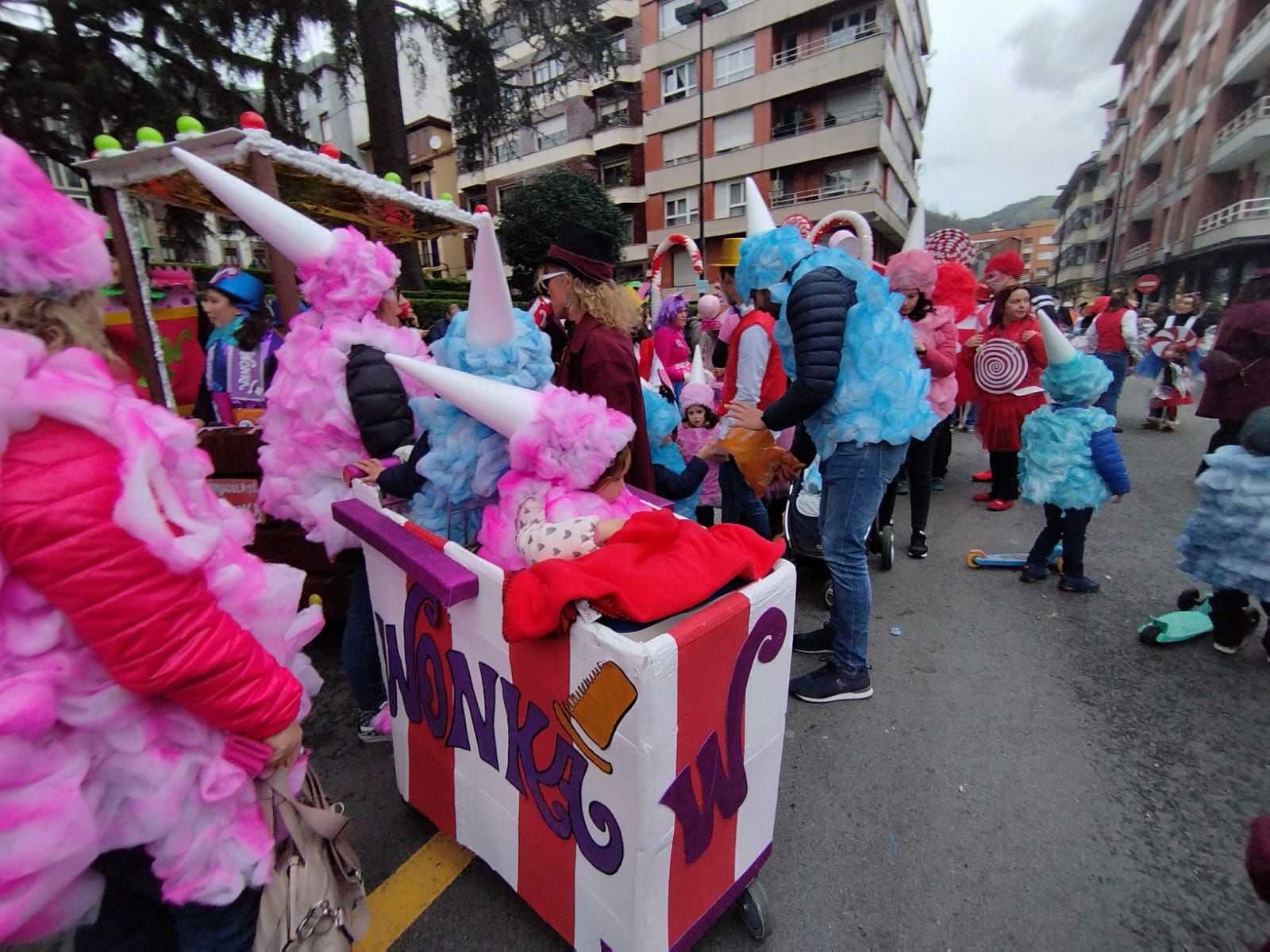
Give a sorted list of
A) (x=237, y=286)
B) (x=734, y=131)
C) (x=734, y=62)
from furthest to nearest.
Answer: (x=734, y=131)
(x=734, y=62)
(x=237, y=286)

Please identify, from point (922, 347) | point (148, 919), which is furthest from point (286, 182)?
point (922, 347)

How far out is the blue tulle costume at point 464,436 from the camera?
6.47 feet

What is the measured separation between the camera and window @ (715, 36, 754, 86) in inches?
996

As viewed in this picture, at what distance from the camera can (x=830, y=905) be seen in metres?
1.77

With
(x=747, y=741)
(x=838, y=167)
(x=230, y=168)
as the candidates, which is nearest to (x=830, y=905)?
(x=747, y=741)

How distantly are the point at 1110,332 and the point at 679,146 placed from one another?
2403cm

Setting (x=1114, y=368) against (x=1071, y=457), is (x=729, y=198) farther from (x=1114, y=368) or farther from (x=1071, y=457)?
(x=1071, y=457)

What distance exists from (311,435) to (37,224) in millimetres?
1323

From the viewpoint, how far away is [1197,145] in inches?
1038

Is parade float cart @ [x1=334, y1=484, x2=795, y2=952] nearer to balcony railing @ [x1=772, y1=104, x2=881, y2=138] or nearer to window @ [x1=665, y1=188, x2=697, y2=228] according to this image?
balcony railing @ [x1=772, y1=104, x2=881, y2=138]

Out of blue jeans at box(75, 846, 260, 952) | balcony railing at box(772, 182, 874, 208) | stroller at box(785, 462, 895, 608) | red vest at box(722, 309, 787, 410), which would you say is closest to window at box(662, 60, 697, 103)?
balcony railing at box(772, 182, 874, 208)

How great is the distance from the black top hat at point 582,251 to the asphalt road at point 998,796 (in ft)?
6.89

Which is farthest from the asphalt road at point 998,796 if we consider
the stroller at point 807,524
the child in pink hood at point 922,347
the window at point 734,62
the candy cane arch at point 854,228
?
the window at point 734,62

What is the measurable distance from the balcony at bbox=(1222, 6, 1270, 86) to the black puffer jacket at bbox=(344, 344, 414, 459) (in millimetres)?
30216
